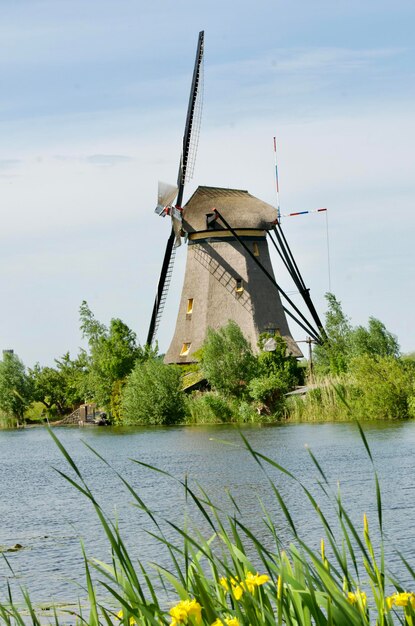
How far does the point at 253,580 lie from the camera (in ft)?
12.1

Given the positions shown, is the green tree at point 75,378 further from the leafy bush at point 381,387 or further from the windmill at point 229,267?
the leafy bush at point 381,387

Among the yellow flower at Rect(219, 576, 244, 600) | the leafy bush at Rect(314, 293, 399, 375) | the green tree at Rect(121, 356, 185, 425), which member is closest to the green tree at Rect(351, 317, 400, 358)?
the leafy bush at Rect(314, 293, 399, 375)

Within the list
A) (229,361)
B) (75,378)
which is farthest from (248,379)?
(75,378)

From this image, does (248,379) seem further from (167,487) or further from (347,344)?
(167,487)

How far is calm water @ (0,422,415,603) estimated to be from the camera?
502 inches

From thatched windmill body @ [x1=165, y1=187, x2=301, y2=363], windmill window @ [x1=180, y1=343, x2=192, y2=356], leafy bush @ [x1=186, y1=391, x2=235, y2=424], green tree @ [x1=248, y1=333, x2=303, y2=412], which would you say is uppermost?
thatched windmill body @ [x1=165, y1=187, x2=301, y2=363]

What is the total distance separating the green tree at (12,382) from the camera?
55312 millimetres

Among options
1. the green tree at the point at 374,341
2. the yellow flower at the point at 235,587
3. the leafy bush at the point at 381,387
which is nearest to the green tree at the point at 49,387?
the green tree at the point at 374,341

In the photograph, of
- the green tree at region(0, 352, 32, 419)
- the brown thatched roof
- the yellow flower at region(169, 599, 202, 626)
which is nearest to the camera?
the yellow flower at region(169, 599, 202, 626)

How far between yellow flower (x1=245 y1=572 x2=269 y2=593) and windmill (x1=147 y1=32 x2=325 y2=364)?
137 ft

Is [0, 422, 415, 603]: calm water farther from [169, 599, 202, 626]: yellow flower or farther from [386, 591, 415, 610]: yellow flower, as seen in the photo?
[386, 591, 415, 610]: yellow flower

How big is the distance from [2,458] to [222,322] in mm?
16137

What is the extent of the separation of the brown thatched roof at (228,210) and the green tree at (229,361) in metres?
5.55

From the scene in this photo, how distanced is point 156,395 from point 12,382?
46.7ft
